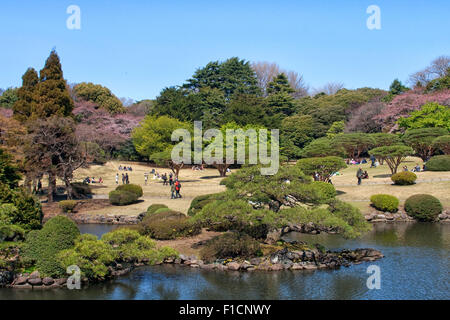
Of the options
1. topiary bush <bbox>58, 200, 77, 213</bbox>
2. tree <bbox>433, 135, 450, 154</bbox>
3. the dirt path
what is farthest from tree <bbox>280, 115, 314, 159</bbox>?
the dirt path

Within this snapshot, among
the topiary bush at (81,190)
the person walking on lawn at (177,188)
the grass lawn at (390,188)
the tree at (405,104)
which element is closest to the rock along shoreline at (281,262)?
the grass lawn at (390,188)

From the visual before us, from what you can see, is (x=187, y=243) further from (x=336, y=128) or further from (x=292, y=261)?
(x=336, y=128)

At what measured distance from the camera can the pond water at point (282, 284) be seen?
14.3m

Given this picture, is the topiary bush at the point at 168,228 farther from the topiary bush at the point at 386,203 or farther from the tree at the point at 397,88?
the tree at the point at 397,88

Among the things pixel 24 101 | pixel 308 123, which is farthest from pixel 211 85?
pixel 24 101

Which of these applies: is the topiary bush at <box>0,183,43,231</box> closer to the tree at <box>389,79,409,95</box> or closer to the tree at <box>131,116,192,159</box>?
the tree at <box>131,116,192,159</box>

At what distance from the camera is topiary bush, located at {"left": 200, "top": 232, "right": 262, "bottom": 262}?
711 inches

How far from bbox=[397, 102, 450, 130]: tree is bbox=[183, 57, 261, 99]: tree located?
101 ft

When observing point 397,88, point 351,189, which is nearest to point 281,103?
point 397,88

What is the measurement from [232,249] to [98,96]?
6589 centimetres
